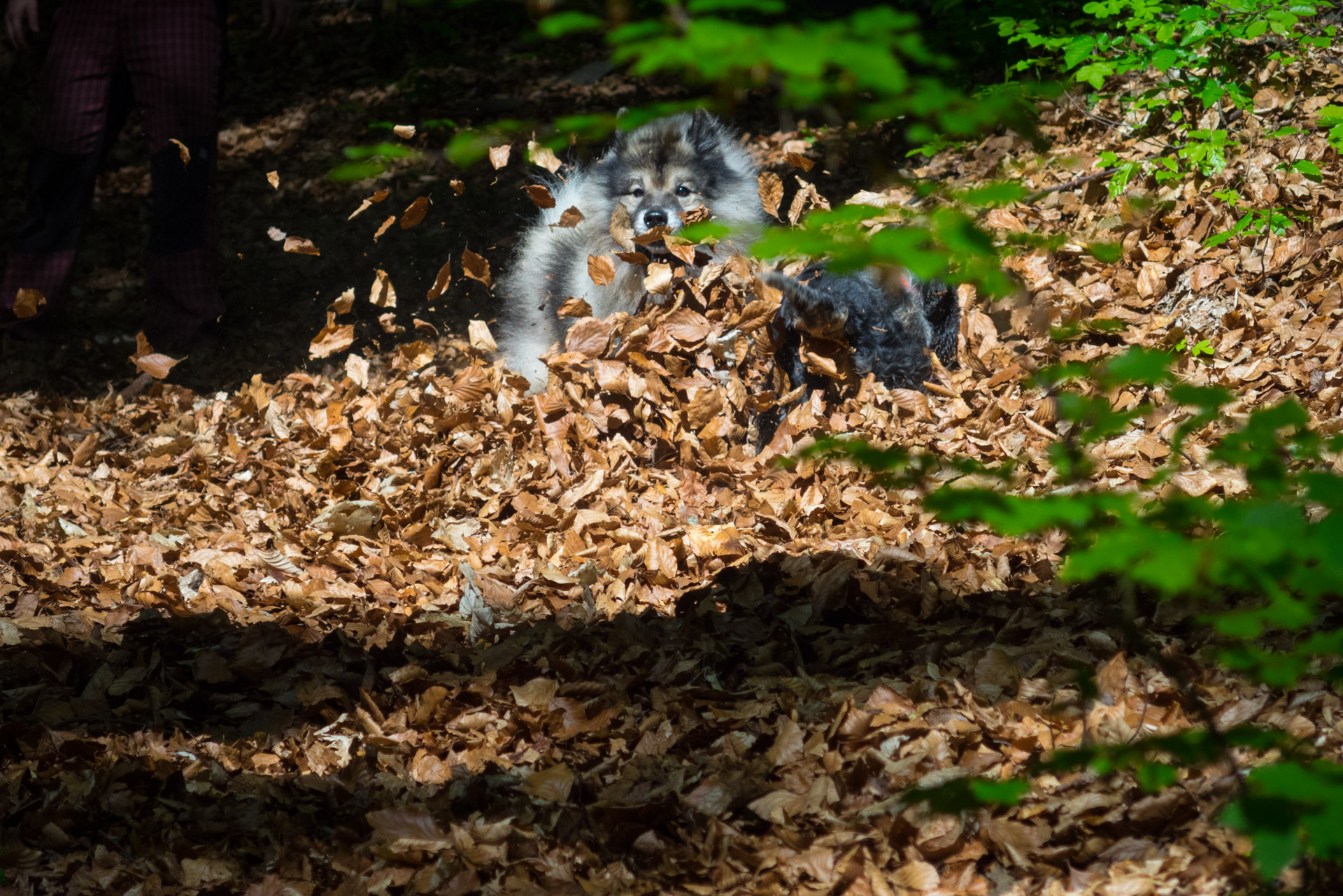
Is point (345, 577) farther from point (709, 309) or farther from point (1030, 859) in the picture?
point (1030, 859)

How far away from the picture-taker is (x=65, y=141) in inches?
195

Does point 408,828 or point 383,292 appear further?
point 383,292

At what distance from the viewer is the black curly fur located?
156 inches

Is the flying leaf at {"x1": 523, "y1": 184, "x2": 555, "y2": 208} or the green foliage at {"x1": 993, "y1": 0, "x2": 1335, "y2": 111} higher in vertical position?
the green foliage at {"x1": 993, "y1": 0, "x2": 1335, "y2": 111}

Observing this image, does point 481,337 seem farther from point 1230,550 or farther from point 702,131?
point 1230,550

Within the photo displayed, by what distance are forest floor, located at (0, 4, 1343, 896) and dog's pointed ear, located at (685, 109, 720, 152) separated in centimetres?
64

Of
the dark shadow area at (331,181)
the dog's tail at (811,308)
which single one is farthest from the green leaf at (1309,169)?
the dark shadow area at (331,181)

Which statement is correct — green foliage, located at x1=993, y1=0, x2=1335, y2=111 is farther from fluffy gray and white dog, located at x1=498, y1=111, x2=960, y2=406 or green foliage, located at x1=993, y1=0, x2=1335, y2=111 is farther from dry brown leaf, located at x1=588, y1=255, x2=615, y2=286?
dry brown leaf, located at x1=588, y1=255, x2=615, y2=286

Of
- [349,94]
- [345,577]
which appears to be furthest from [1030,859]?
[349,94]

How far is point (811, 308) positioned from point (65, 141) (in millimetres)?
3952

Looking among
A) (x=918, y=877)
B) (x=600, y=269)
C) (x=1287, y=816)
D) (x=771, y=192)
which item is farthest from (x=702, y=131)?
(x=1287, y=816)

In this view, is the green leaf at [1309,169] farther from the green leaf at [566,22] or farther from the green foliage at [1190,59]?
the green leaf at [566,22]

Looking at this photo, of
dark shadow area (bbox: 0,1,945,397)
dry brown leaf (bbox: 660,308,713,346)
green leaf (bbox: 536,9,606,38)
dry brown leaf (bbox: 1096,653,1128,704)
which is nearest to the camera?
green leaf (bbox: 536,9,606,38)

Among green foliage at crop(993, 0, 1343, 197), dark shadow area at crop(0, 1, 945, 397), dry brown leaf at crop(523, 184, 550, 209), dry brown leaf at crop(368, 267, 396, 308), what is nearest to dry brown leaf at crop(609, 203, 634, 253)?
dry brown leaf at crop(523, 184, 550, 209)
